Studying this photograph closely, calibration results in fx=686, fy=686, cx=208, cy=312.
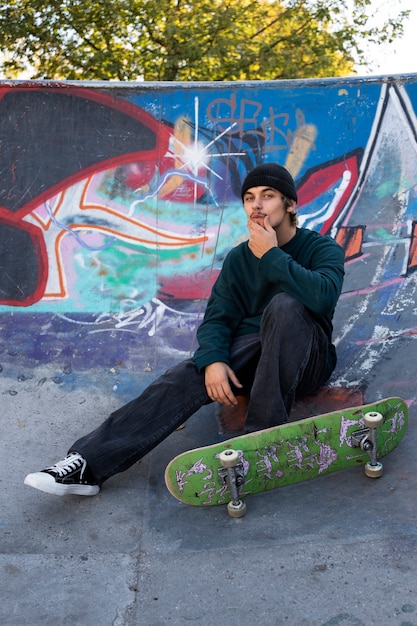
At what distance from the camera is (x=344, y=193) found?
4.93m

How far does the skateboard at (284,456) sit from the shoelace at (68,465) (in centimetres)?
44

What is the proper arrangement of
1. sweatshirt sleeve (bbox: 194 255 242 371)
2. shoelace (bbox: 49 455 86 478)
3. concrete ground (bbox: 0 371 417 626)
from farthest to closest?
sweatshirt sleeve (bbox: 194 255 242 371), shoelace (bbox: 49 455 86 478), concrete ground (bbox: 0 371 417 626)

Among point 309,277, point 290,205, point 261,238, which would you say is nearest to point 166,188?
point 290,205

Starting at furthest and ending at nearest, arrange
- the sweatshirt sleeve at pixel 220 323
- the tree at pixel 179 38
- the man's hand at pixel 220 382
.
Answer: the tree at pixel 179 38, the sweatshirt sleeve at pixel 220 323, the man's hand at pixel 220 382

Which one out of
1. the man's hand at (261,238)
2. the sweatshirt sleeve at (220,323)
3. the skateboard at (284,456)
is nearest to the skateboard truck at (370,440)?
the skateboard at (284,456)

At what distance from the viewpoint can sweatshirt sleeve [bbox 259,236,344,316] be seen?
293 cm

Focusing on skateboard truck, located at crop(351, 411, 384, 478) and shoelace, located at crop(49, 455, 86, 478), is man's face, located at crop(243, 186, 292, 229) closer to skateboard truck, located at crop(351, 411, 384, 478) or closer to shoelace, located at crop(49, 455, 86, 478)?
skateboard truck, located at crop(351, 411, 384, 478)

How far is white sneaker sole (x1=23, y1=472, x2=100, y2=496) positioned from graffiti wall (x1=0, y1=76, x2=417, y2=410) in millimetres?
1687

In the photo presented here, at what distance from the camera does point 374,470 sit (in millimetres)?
2932

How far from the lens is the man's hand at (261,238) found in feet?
10.1

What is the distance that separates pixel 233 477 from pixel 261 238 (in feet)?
3.48

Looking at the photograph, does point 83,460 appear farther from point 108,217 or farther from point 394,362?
point 108,217

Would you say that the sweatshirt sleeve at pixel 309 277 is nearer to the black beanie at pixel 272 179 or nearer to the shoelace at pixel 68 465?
the black beanie at pixel 272 179

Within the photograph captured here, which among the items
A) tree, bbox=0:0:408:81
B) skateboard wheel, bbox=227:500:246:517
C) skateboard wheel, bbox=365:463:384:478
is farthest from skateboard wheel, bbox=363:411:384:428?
tree, bbox=0:0:408:81
